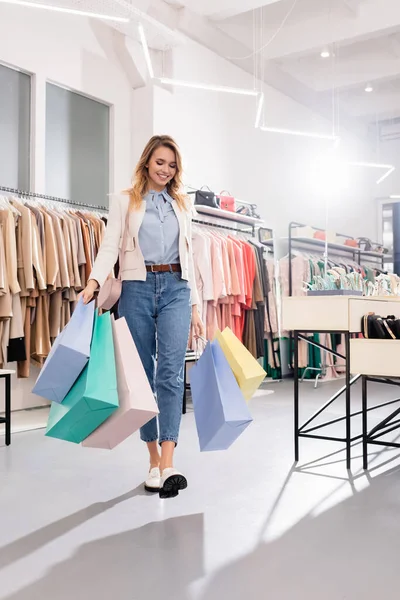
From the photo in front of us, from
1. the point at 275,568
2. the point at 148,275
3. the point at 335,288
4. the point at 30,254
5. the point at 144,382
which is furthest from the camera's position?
the point at 30,254

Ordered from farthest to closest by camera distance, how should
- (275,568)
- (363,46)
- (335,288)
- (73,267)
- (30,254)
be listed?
(363,46) < (73,267) < (30,254) < (335,288) < (275,568)

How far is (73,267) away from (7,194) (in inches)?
31.3

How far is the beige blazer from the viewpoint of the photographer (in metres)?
2.37

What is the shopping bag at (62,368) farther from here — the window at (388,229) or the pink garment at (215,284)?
the window at (388,229)

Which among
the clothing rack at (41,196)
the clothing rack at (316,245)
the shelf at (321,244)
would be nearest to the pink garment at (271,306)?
the clothing rack at (316,245)

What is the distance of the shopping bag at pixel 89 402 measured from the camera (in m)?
1.84

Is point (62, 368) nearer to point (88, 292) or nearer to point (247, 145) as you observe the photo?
point (88, 292)

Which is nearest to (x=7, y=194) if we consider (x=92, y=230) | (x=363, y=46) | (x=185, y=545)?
(x=92, y=230)

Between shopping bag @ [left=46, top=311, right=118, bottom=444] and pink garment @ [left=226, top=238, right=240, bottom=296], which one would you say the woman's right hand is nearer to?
shopping bag @ [left=46, top=311, right=118, bottom=444]

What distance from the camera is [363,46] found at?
23.6 ft

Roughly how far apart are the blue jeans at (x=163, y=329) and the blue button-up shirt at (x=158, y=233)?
0.25 feet

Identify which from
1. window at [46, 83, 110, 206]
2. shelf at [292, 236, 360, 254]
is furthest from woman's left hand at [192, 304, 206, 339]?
shelf at [292, 236, 360, 254]

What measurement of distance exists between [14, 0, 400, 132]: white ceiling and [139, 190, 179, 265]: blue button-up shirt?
2.62 m

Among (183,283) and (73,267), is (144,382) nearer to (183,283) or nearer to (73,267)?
(183,283)
